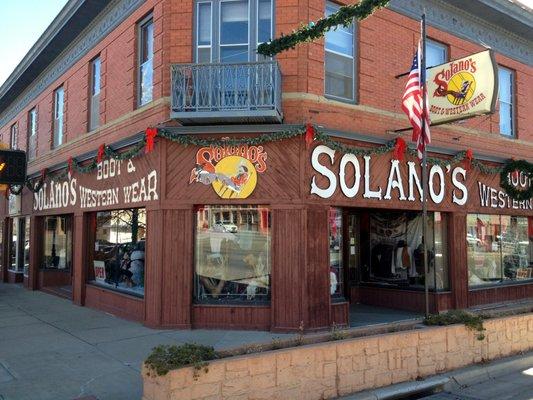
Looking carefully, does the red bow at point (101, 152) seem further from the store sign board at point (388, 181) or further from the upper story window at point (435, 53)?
the upper story window at point (435, 53)

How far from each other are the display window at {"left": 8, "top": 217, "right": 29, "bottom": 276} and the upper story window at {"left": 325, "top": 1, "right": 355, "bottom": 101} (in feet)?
43.4

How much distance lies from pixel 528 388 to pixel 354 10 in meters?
5.63

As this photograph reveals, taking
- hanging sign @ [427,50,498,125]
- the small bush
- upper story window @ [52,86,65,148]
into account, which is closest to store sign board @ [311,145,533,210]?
hanging sign @ [427,50,498,125]

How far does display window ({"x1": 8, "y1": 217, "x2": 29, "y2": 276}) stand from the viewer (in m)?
19.3

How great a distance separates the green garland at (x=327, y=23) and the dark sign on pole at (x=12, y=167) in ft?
14.8

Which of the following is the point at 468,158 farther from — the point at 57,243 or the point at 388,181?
the point at 57,243

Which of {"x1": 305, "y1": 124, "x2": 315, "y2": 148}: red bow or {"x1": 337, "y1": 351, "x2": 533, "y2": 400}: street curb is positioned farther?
{"x1": 305, "y1": 124, "x2": 315, "y2": 148}: red bow

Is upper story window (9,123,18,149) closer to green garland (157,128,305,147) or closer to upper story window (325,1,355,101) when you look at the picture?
green garland (157,128,305,147)

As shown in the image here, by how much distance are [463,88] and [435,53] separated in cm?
251

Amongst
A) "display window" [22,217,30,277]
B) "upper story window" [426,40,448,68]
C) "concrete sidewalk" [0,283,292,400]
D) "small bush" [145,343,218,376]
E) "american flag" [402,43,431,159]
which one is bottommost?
"concrete sidewalk" [0,283,292,400]

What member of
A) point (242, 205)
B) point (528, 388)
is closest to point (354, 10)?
point (242, 205)

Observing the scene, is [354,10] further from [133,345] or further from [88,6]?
[88,6]

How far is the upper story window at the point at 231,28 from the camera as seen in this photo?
1035 centimetres

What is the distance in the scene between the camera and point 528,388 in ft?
Result: 22.6
